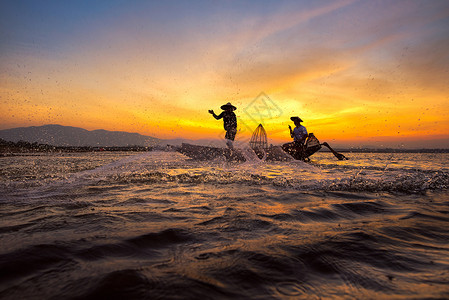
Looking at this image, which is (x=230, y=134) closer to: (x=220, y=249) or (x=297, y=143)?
(x=297, y=143)

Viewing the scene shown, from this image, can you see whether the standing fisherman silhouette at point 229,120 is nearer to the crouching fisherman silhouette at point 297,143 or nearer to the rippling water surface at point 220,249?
the crouching fisherman silhouette at point 297,143

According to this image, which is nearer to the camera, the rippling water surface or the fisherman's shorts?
the rippling water surface

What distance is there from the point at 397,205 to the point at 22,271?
438 cm

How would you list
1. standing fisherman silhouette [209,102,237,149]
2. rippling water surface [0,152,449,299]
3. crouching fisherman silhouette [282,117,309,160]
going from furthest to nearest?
crouching fisherman silhouette [282,117,309,160]
standing fisherman silhouette [209,102,237,149]
rippling water surface [0,152,449,299]

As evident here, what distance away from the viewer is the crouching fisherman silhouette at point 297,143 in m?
14.3

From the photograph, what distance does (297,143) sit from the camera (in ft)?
47.2

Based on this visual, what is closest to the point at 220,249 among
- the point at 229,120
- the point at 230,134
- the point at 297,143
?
the point at 230,134

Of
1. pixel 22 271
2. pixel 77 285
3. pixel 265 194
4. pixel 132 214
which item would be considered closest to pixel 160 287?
pixel 77 285

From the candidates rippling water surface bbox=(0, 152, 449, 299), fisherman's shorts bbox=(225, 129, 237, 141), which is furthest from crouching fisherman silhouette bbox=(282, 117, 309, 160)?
rippling water surface bbox=(0, 152, 449, 299)

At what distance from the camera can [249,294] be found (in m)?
1.14

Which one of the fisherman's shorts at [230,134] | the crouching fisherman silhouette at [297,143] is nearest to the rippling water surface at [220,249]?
the fisherman's shorts at [230,134]

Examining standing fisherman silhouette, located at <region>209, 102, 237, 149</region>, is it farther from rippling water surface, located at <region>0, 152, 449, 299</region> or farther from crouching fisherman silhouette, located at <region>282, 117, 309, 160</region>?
rippling water surface, located at <region>0, 152, 449, 299</region>

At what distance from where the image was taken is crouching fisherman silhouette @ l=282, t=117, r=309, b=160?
14.3m

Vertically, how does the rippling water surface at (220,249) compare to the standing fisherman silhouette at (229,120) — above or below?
below
